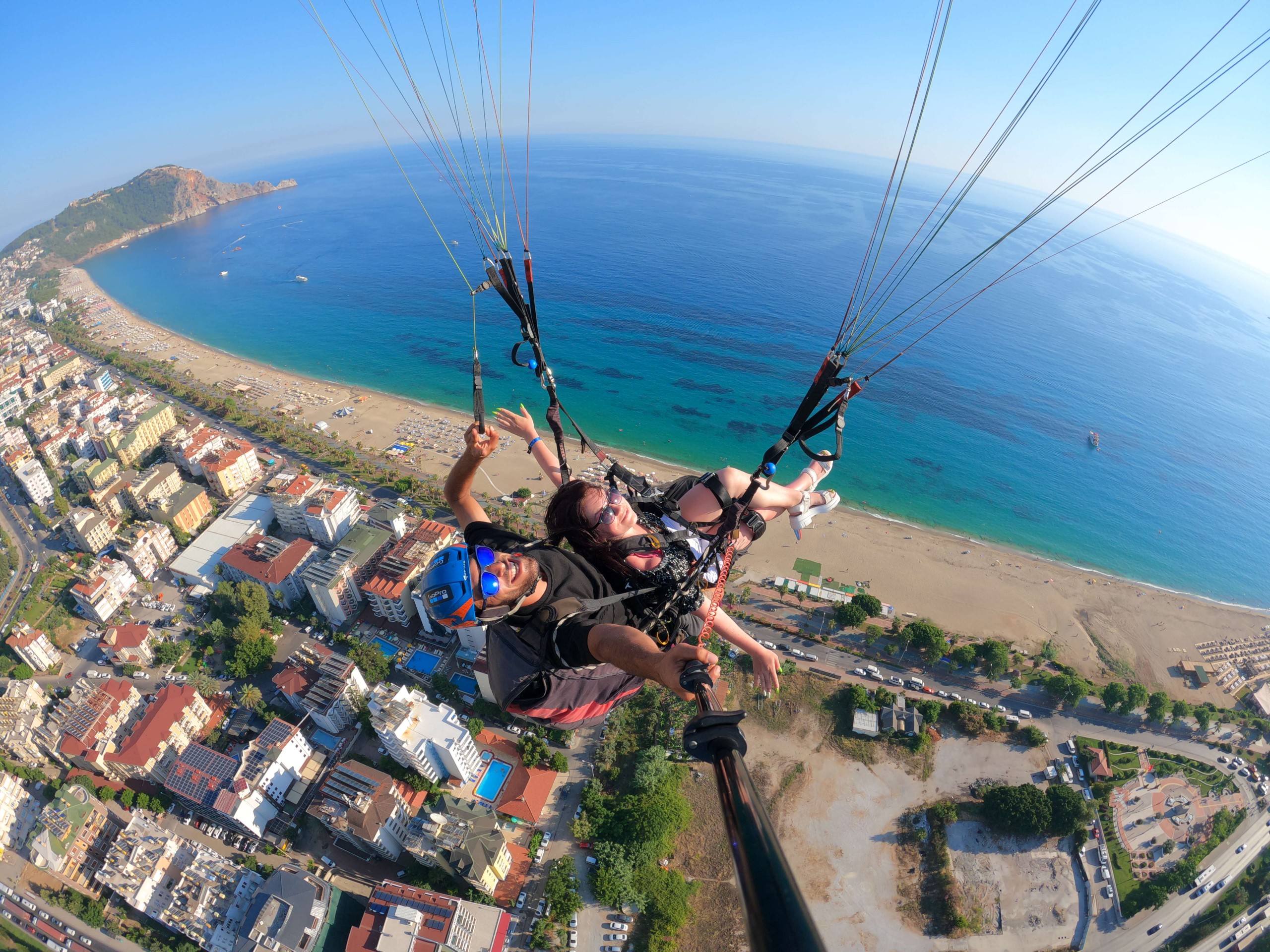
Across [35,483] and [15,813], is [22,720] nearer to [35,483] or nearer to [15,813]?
[15,813]

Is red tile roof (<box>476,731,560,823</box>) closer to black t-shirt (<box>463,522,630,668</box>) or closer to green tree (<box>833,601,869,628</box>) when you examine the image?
green tree (<box>833,601,869,628</box>)

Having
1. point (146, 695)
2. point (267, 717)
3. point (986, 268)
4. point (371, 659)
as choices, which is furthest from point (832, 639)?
point (986, 268)

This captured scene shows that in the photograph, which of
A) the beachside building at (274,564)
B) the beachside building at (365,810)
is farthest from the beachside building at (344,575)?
the beachside building at (365,810)

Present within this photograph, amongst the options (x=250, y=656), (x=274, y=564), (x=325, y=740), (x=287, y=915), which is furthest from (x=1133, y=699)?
(x=274, y=564)

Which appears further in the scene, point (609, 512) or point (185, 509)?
point (185, 509)

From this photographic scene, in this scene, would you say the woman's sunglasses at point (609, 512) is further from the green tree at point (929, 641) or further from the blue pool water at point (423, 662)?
the green tree at point (929, 641)

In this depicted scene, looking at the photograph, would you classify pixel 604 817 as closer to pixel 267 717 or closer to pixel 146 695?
pixel 267 717

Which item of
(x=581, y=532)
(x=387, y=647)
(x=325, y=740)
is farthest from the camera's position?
(x=387, y=647)

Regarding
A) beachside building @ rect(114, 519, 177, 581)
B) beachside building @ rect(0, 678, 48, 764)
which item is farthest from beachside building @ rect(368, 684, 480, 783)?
beachside building @ rect(114, 519, 177, 581)
